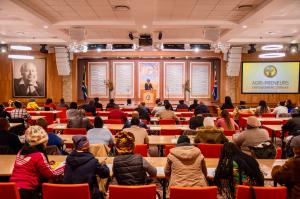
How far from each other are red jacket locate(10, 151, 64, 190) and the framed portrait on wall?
16.2 meters

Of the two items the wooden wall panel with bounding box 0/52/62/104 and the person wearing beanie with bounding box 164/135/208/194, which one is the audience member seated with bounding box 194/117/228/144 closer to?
the person wearing beanie with bounding box 164/135/208/194

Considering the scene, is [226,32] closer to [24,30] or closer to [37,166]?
[24,30]

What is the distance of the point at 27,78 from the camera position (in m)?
19.3

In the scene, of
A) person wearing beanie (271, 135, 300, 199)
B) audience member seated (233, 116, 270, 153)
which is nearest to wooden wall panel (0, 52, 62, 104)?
audience member seated (233, 116, 270, 153)

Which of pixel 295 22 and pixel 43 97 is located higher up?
pixel 295 22

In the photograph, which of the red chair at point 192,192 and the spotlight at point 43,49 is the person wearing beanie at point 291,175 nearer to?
the red chair at point 192,192

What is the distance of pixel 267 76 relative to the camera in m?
19.1

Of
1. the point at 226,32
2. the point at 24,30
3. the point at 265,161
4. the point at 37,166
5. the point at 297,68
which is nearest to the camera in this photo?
the point at 37,166

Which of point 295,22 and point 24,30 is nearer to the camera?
point 295,22

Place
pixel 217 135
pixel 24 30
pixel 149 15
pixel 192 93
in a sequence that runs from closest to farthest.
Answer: pixel 217 135 → pixel 149 15 → pixel 24 30 → pixel 192 93

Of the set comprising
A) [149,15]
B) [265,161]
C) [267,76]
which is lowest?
[265,161]

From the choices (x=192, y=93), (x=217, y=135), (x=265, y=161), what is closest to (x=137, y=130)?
(x=217, y=135)

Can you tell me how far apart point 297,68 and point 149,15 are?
1212 cm

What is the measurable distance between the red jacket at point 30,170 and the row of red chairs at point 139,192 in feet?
1.33
